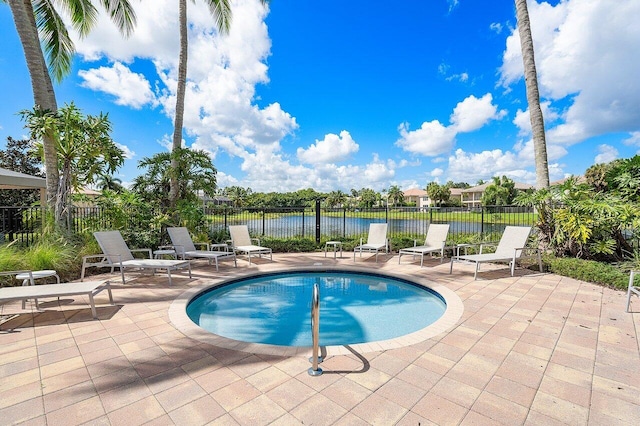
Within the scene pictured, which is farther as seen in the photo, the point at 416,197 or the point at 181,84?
the point at 416,197

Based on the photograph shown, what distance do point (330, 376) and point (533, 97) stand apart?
29.1ft

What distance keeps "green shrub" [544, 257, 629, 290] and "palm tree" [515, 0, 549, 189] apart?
216 cm

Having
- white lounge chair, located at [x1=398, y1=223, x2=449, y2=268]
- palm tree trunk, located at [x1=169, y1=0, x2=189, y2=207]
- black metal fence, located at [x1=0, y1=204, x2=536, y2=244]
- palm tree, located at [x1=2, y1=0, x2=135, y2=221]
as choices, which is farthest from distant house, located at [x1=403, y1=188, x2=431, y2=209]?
palm tree, located at [x1=2, y1=0, x2=135, y2=221]

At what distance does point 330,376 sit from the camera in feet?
8.38

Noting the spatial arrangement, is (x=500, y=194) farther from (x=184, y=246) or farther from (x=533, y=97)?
(x=184, y=246)

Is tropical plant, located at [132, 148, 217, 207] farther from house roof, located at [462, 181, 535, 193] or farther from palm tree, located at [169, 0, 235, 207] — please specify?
house roof, located at [462, 181, 535, 193]

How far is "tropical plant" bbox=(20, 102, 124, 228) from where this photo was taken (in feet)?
20.8

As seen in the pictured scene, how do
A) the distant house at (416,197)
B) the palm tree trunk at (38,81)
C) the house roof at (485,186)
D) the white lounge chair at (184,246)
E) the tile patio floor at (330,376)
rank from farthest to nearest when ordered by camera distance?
the distant house at (416,197) < the house roof at (485,186) < the white lounge chair at (184,246) < the palm tree trunk at (38,81) < the tile patio floor at (330,376)

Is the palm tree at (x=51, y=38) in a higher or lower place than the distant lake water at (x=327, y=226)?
higher

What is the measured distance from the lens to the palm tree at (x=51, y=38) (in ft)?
21.7

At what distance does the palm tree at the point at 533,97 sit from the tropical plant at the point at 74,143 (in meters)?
10.8

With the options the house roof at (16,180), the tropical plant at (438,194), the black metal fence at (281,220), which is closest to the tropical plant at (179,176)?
the black metal fence at (281,220)

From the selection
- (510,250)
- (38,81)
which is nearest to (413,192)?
(510,250)

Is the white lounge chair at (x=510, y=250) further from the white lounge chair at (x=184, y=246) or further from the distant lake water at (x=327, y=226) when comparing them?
the white lounge chair at (x=184, y=246)
